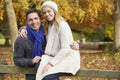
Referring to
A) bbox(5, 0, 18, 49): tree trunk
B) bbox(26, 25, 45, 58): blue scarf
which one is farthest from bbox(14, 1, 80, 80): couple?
bbox(5, 0, 18, 49): tree trunk

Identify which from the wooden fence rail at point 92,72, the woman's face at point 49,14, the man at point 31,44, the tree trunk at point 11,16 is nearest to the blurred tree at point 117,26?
the tree trunk at point 11,16

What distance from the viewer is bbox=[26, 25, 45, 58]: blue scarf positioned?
492cm

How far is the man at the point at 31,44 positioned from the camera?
495 centimetres

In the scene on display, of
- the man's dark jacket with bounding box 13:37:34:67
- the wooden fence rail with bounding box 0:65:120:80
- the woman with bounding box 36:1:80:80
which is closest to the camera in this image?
the woman with bounding box 36:1:80:80

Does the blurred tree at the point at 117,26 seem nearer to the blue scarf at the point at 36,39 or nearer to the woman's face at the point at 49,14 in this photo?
the blue scarf at the point at 36,39

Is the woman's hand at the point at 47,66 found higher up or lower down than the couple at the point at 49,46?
lower down

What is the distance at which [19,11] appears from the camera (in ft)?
85.0

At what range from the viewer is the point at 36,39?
492 centimetres

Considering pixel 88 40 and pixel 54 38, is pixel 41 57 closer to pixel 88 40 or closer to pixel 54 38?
pixel 54 38

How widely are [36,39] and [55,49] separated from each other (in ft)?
0.86

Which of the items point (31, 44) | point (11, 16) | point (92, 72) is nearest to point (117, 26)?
point (11, 16)

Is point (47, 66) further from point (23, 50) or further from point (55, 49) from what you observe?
point (23, 50)

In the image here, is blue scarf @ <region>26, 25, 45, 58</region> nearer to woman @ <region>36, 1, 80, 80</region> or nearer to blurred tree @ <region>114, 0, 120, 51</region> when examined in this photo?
woman @ <region>36, 1, 80, 80</region>

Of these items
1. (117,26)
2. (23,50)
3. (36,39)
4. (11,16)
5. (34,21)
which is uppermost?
(34,21)
